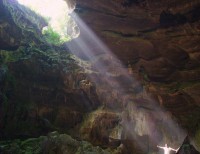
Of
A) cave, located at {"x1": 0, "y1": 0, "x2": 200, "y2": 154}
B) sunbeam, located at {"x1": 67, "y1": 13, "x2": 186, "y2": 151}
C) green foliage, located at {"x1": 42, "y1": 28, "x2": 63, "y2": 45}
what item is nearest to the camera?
cave, located at {"x1": 0, "y1": 0, "x2": 200, "y2": 154}

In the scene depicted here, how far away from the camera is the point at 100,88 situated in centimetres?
1444

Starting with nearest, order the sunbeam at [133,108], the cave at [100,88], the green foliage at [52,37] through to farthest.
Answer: the cave at [100,88]
the sunbeam at [133,108]
the green foliage at [52,37]

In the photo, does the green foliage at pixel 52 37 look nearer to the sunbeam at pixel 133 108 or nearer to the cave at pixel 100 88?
the cave at pixel 100 88

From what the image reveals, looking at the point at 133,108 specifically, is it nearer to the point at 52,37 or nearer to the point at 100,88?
the point at 100,88

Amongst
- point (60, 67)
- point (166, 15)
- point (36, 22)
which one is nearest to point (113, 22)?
point (166, 15)

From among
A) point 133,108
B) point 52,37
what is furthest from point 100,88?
point 52,37

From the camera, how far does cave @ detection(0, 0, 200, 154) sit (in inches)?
479

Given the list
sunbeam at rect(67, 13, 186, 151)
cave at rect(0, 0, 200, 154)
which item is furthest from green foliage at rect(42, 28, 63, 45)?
sunbeam at rect(67, 13, 186, 151)

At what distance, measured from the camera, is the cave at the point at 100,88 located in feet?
39.9

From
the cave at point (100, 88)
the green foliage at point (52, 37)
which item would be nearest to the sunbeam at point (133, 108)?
the cave at point (100, 88)

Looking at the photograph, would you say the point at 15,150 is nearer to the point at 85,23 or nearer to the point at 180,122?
the point at 85,23

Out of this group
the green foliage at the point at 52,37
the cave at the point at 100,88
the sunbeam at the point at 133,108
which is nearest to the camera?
the cave at the point at 100,88

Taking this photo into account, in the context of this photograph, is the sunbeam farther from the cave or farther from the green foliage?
the green foliage

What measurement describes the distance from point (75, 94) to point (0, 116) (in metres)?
3.76
